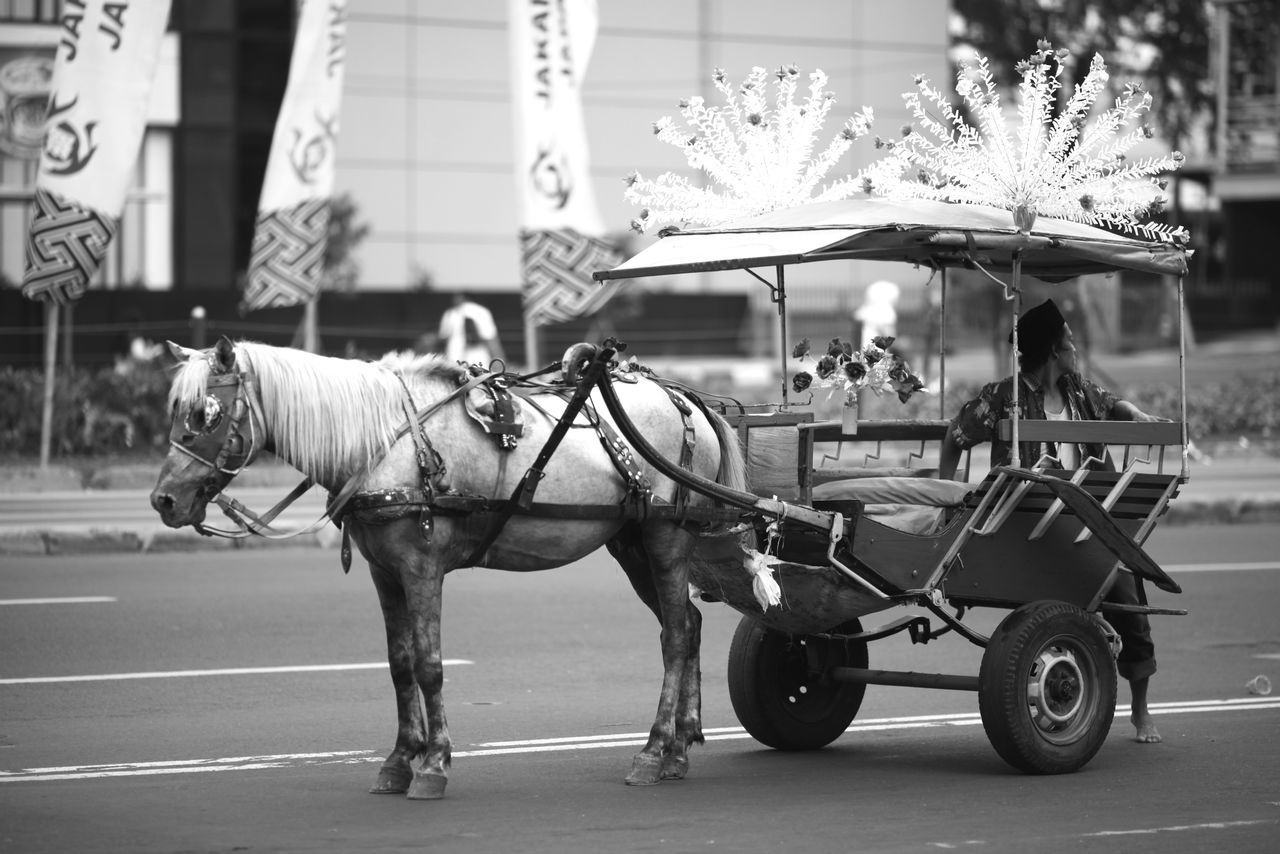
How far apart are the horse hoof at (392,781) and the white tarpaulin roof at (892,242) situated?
2.25 metres

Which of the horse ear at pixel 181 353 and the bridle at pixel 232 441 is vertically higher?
the horse ear at pixel 181 353

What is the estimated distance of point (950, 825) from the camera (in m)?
6.21

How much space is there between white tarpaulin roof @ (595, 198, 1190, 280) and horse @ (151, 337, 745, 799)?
74 cm

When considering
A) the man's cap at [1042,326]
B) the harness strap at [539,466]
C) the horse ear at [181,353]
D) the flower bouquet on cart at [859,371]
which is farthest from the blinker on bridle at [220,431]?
the man's cap at [1042,326]

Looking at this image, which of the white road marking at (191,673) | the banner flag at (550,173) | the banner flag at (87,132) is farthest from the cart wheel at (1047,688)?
the banner flag at (87,132)

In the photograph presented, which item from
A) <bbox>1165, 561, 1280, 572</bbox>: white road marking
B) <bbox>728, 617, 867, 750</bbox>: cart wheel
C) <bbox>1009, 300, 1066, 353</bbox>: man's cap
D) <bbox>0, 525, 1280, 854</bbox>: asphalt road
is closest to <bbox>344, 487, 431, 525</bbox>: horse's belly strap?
<bbox>0, 525, 1280, 854</bbox>: asphalt road

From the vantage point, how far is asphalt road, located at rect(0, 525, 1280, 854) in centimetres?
608

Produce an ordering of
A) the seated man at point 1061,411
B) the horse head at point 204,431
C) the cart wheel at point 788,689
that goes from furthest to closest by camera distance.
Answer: the seated man at point 1061,411, the cart wheel at point 788,689, the horse head at point 204,431

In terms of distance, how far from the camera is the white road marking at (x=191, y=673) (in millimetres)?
9148

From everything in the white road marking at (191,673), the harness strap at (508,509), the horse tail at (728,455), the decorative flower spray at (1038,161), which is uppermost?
the decorative flower spray at (1038,161)

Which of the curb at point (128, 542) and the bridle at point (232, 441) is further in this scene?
the curb at point (128, 542)

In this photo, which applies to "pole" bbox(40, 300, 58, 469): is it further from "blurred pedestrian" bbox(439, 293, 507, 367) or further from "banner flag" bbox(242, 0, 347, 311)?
"blurred pedestrian" bbox(439, 293, 507, 367)

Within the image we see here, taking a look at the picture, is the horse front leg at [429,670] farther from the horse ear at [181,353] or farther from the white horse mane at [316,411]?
the horse ear at [181,353]

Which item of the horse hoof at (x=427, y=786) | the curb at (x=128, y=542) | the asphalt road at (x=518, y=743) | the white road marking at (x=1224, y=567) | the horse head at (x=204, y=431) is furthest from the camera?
the curb at (x=128, y=542)
